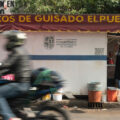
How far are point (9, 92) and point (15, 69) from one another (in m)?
0.35

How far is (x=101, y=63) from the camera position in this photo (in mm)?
9883

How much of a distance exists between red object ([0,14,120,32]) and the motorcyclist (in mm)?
4874

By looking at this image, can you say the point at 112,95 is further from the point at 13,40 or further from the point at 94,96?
the point at 13,40

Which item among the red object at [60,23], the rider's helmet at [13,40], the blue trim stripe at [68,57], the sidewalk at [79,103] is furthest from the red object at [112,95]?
the rider's helmet at [13,40]

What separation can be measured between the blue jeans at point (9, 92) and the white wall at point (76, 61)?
211 inches

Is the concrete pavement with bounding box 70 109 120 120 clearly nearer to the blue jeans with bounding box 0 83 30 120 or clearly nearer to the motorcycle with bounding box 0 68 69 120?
the motorcycle with bounding box 0 68 69 120

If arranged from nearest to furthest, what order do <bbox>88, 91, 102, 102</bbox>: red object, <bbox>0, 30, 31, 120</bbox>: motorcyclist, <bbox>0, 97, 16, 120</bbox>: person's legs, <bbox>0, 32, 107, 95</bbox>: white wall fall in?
<bbox>0, 97, 16, 120</bbox>: person's legs
<bbox>0, 30, 31, 120</bbox>: motorcyclist
<bbox>88, 91, 102, 102</bbox>: red object
<bbox>0, 32, 107, 95</bbox>: white wall

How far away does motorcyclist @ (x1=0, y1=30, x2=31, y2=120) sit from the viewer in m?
4.42

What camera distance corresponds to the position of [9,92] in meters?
4.48

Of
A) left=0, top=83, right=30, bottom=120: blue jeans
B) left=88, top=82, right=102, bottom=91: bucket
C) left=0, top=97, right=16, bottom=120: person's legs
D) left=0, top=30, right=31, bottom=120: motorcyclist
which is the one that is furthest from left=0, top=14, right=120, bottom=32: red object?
left=0, top=97, right=16, bottom=120: person's legs

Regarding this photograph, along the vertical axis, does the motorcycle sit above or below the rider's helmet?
below

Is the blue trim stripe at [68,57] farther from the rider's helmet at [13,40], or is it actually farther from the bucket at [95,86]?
the rider's helmet at [13,40]

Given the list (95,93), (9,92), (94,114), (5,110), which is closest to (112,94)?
(95,93)

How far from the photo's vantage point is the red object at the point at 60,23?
369 inches
